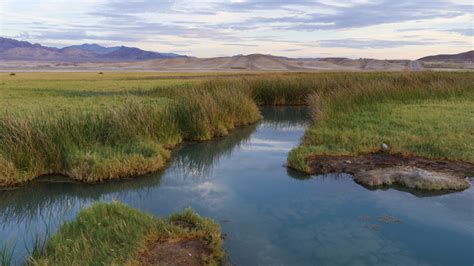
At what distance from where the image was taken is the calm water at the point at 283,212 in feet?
17.0

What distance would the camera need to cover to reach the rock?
7.27m

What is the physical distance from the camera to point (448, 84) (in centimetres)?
1945

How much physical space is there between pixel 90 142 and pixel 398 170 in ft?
20.9

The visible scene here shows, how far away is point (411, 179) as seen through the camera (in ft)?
24.5

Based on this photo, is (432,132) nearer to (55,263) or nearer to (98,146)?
(98,146)

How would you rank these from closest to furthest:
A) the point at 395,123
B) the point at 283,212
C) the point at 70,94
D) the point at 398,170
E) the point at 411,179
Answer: the point at 283,212
the point at 411,179
the point at 398,170
the point at 395,123
the point at 70,94

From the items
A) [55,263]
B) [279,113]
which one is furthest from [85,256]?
[279,113]

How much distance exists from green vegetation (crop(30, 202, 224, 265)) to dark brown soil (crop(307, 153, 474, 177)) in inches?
146

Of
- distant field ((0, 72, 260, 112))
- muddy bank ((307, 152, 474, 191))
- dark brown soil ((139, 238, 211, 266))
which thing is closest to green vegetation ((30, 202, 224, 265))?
dark brown soil ((139, 238, 211, 266))

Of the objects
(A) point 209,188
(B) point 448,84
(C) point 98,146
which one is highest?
(B) point 448,84

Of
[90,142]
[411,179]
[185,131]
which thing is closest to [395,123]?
[411,179]

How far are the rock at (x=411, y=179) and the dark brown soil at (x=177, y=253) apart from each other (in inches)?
154

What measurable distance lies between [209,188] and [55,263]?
12.4 feet

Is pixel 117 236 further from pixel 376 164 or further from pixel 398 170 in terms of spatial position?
pixel 376 164
